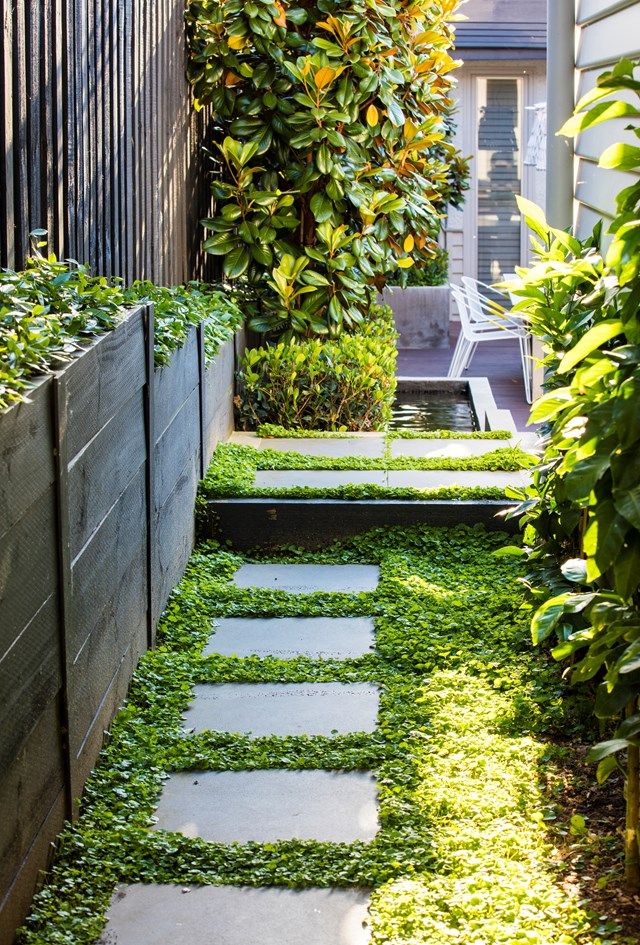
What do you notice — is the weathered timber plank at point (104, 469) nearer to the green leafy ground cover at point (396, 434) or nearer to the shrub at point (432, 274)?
the green leafy ground cover at point (396, 434)

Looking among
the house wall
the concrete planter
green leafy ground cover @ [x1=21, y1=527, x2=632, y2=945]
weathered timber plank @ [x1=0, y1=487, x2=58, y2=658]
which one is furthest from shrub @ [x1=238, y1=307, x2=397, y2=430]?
the house wall

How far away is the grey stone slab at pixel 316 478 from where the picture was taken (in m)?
6.00

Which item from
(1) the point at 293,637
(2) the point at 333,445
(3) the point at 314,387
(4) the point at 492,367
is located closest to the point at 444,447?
(2) the point at 333,445

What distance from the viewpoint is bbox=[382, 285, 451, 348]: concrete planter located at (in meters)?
15.0

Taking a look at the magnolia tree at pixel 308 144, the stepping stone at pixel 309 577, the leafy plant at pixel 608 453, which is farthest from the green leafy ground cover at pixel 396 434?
the leafy plant at pixel 608 453

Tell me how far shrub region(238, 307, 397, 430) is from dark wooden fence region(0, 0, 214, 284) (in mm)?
788

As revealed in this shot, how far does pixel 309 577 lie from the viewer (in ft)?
17.6

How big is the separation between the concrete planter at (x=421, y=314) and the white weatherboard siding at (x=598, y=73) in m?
9.84

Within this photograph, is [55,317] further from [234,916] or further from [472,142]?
[472,142]

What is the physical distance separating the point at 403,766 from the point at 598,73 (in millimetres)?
2709

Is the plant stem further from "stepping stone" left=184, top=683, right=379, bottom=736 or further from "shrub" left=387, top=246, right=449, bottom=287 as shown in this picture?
"shrub" left=387, top=246, right=449, bottom=287

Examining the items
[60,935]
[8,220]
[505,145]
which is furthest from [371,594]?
[505,145]

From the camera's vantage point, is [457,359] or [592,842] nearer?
[592,842]

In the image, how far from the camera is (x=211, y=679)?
4.17m
